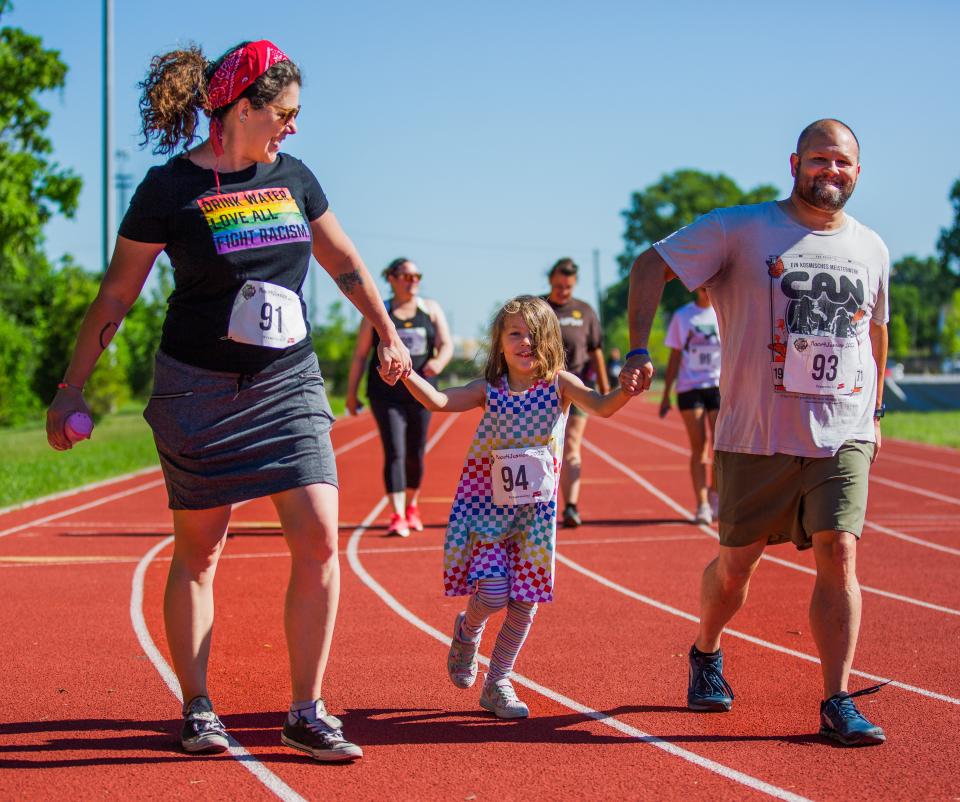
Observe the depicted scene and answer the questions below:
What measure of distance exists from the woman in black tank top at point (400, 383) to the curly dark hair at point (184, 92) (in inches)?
199

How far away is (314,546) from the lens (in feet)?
12.9

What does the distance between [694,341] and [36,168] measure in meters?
16.0

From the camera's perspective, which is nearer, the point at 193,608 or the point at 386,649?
the point at 193,608

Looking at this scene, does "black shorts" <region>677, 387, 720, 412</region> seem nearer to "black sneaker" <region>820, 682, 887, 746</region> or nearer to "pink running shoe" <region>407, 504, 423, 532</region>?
"pink running shoe" <region>407, 504, 423, 532</region>

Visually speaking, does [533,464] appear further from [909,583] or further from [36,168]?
[36,168]

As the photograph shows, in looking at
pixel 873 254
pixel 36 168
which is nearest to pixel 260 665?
pixel 873 254

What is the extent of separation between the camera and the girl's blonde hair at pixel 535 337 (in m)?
4.79

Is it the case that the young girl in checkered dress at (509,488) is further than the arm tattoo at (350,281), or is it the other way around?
the young girl in checkered dress at (509,488)

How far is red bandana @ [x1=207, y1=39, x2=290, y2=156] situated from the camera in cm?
383

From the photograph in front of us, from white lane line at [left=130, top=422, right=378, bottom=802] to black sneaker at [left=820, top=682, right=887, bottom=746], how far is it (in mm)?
1849

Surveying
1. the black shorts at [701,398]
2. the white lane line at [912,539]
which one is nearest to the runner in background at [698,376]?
the black shorts at [701,398]

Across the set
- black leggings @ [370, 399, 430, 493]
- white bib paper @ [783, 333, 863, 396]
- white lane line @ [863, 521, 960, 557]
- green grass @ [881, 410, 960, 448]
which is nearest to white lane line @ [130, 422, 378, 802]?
black leggings @ [370, 399, 430, 493]

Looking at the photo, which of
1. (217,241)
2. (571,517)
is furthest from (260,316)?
(571,517)

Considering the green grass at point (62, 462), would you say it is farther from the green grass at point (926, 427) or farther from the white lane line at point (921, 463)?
the green grass at point (926, 427)
